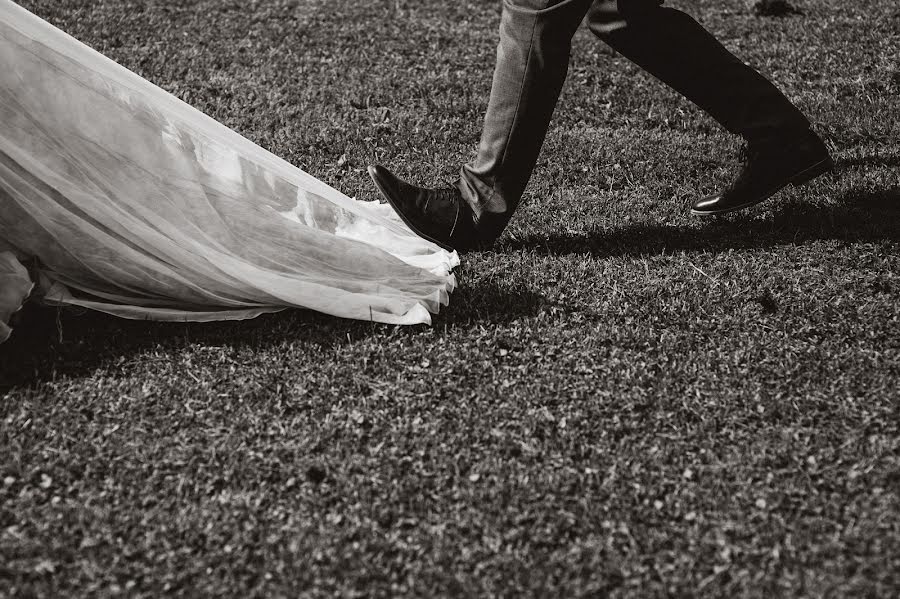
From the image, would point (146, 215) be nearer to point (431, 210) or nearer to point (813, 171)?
point (431, 210)

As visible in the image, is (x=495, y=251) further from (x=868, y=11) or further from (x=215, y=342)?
(x=868, y=11)

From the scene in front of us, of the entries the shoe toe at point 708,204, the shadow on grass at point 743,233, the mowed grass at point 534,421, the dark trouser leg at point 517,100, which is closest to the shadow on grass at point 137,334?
the mowed grass at point 534,421

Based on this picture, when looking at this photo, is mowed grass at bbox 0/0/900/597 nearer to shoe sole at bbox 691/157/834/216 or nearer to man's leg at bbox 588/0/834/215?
shoe sole at bbox 691/157/834/216

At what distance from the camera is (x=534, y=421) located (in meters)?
2.92

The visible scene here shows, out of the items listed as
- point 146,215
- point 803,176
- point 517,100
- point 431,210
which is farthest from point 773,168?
point 146,215

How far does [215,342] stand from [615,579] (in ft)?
5.88

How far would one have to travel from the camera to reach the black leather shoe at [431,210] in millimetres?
3709

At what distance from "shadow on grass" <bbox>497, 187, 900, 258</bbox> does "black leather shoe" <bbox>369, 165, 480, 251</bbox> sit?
0.98 feet

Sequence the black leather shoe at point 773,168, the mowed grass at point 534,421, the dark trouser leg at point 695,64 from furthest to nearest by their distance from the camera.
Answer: the black leather shoe at point 773,168 → the dark trouser leg at point 695,64 → the mowed grass at point 534,421

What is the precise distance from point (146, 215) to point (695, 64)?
2.42 metres

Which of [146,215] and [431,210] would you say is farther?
[431,210]

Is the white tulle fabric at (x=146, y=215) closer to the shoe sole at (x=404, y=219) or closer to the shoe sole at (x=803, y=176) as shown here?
the shoe sole at (x=404, y=219)

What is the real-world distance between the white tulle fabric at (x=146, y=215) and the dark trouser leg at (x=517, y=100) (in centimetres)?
44

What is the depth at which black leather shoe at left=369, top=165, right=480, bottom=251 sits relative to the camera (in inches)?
146
